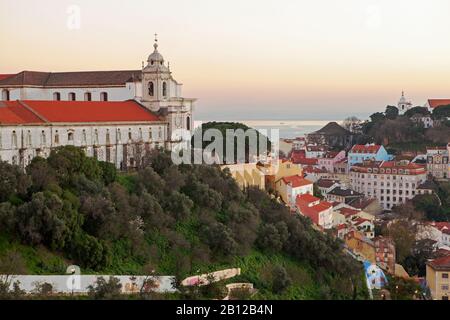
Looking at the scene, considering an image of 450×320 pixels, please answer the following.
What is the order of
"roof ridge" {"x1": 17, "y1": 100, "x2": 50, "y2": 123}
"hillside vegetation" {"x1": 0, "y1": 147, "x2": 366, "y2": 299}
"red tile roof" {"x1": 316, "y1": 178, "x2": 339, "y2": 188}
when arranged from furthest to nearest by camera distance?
"red tile roof" {"x1": 316, "y1": 178, "x2": 339, "y2": 188} → "roof ridge" {"x1": 17, "y1": 100, "x2": 50, "y2": 123} → "hillside vegetation" {"x1": 0, "y1": 147, "x2": 366, "y2": 299}

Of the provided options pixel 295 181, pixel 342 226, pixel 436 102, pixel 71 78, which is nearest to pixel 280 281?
pixel 295 181

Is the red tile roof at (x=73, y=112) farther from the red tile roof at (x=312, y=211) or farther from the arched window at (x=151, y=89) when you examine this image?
the red tile roof at (x=312, y=211)

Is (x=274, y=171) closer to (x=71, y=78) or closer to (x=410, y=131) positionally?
(x=71, y=78)

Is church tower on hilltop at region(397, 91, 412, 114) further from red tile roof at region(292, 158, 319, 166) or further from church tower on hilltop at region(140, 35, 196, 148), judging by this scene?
church tower on hilltop at region(140, 35, 196, 148)

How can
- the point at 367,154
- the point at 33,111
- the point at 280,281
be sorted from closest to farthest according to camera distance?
the point at 280,281 → the point at 33,111 → the point at 367,154

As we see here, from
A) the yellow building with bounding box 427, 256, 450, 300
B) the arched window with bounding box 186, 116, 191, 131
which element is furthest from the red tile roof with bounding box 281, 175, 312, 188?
the yellow building with bounding box 427, 256, 450, 300

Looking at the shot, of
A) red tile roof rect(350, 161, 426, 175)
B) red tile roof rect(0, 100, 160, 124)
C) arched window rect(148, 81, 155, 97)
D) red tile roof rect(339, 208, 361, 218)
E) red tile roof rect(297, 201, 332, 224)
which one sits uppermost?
arched window rect(148, 81, 155, 97)

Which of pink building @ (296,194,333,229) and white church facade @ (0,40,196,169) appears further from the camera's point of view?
pink building @ (296,194,333,229)
